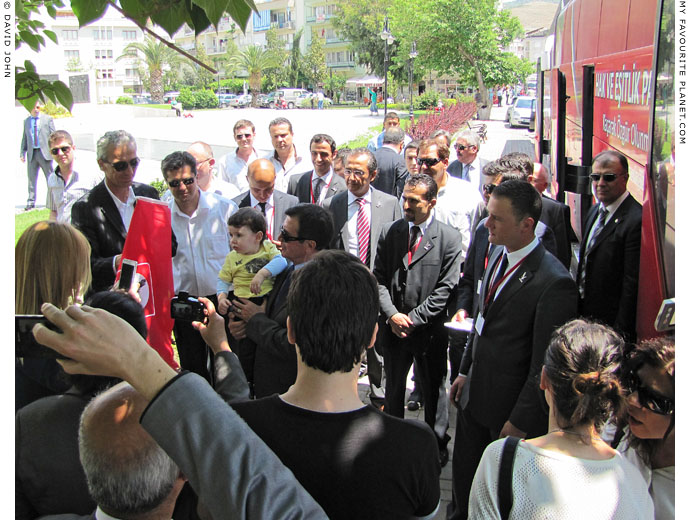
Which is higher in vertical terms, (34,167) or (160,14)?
(160,14)

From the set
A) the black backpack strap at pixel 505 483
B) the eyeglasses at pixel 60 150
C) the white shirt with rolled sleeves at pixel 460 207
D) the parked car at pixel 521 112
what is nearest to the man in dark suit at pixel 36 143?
the eyeglasses at pixel 60 150

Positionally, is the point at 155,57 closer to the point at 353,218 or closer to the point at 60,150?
the point at 60,150

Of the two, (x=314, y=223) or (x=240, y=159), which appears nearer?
(x=314, y=223)

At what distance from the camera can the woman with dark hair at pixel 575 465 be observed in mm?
1797

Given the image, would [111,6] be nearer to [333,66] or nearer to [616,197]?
[616,197]

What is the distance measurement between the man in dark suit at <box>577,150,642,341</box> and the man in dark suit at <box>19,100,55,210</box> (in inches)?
445

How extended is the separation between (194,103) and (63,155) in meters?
60.0

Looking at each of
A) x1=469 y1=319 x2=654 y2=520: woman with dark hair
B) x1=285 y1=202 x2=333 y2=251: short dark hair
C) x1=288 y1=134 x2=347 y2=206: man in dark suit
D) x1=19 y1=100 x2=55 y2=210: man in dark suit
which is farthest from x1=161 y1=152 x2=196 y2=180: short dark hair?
x1=19 y1=100 x2=55 y2=210: man in dark suit

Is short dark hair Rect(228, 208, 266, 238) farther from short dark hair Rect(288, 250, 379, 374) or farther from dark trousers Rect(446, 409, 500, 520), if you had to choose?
short dark hair Rect(288, 250, 379, 374)

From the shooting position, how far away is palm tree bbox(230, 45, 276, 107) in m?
74.9

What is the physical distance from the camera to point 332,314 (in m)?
1.88

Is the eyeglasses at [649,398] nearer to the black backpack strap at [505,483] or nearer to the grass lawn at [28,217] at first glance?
the black backpack strap at [505,483]

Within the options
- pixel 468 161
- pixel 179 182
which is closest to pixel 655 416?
pixel 179 182

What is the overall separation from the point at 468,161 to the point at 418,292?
11.4ft
